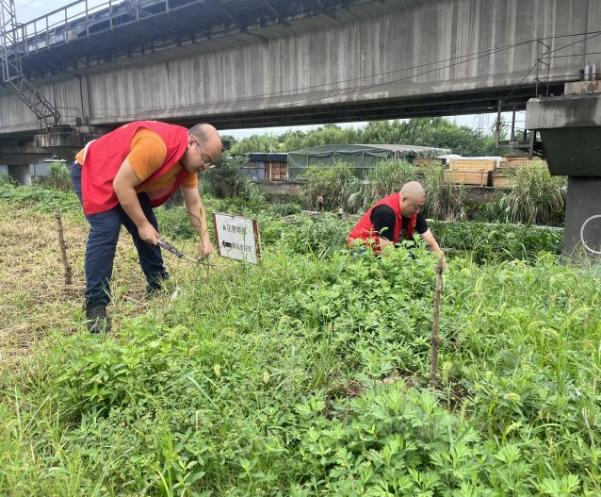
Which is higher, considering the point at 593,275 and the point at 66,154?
the point at 66,154

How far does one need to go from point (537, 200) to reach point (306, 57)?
279 inches

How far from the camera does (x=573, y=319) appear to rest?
2518 mm

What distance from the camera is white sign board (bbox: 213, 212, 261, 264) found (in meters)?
3.70

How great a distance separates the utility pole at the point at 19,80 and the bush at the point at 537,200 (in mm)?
18041

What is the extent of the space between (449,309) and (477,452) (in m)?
1.26

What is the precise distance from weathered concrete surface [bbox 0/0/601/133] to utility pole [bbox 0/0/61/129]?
3690 mm

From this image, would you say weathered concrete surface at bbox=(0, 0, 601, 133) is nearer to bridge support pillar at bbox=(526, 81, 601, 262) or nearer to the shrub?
bridge support pillar at bbox=(526, 81, 601, 262)

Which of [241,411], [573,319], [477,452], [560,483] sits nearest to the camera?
[560,483]

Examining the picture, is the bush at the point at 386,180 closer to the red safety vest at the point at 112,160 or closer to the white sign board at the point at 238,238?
the white sign board at the point at 238,238

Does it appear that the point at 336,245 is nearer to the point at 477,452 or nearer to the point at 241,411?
the point at 241,411

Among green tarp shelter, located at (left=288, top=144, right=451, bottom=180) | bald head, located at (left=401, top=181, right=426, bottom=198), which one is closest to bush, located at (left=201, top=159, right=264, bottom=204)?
green tarp shelter, located at (left=288, top=144, right=451, bottom=180)

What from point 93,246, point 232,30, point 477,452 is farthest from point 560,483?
point 232,30

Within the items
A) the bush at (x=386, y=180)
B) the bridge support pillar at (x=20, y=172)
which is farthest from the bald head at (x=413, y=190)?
the bridge support pillar at (x=20, y=172)

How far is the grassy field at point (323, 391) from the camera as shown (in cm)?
162
